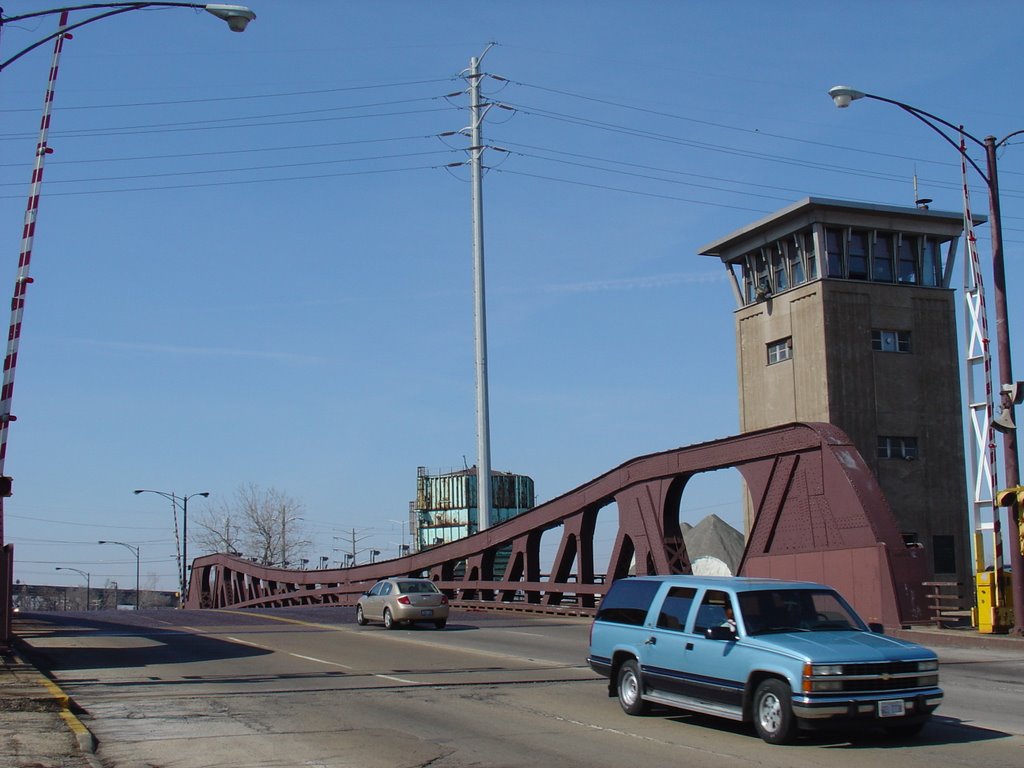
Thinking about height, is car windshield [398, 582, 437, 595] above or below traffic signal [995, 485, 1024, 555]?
below

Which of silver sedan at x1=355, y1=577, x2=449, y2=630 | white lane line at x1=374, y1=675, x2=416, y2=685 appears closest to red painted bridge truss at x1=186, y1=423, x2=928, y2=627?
silver sedan at x1=355, y1=577, x2=449, y2=630

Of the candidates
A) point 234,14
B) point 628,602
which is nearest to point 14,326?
point 234,14

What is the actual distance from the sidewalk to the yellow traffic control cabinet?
1842cm

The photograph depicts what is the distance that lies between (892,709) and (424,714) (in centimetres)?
574

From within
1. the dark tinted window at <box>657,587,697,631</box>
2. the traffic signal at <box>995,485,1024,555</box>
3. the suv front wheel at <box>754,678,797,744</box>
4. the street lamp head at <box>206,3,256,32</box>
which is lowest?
the suv front wheel at <box>754,678,797,744</box>

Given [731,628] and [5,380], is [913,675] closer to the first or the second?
[731,628]

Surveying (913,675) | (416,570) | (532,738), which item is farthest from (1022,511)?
(416,570)

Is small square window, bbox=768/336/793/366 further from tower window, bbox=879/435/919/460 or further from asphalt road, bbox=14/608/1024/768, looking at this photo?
asphalt road, bbox=14/608/1024/768

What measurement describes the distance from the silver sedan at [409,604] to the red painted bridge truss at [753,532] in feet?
19.3

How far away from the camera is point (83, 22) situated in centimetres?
1680

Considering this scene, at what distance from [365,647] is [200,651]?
3.59 metres

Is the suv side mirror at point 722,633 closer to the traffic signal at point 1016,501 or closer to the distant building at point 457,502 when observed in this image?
the traffic signal at point 1016,501

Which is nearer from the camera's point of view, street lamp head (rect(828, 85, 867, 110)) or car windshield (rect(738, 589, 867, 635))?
car windshield (rect(738, 589, 867, 635))

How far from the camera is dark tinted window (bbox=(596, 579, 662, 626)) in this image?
541 inches
